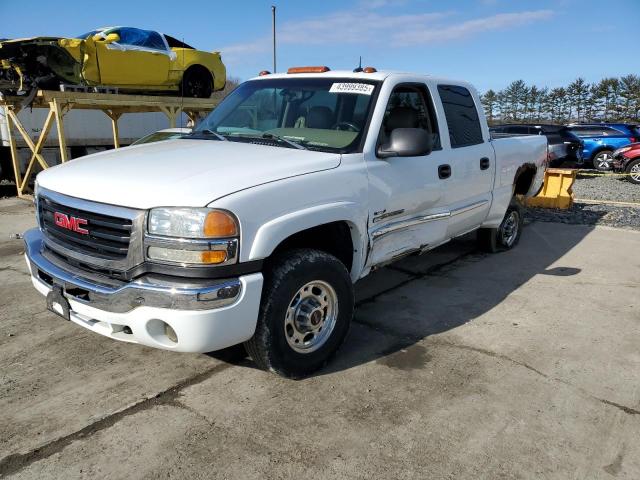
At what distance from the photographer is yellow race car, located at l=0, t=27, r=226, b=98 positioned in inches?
362

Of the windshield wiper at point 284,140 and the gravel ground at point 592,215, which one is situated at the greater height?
the windshield wiper at point 284,140

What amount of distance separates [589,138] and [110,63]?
49.5 feet

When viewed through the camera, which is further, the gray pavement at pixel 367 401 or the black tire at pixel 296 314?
the black tire at pixel 296 314

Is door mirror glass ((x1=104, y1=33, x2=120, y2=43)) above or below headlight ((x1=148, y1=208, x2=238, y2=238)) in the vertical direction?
above

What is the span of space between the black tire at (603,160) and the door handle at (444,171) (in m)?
15.4

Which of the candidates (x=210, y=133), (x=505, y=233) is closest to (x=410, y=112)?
(x=210, y=133)

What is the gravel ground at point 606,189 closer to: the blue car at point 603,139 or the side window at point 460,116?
the blue car at point 603,139

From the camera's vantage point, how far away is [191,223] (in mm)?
2572

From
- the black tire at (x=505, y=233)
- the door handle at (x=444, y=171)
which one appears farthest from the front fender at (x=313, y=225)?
the black tire at (x=505, y=233)

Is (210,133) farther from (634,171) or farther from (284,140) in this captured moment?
(634,171)

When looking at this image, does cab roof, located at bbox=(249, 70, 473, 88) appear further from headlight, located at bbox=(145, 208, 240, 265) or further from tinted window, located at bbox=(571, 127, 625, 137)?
tinted window, located at bbox=(571, 127, 625, 137)

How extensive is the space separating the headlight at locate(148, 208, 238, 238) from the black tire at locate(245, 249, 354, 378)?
18.6 inches

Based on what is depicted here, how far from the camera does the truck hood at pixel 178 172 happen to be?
8.66 ft

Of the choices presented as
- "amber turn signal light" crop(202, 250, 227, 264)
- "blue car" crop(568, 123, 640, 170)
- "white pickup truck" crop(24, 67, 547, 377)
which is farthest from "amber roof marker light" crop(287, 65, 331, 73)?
"blue car" crop(568, 123, 640, 170)
